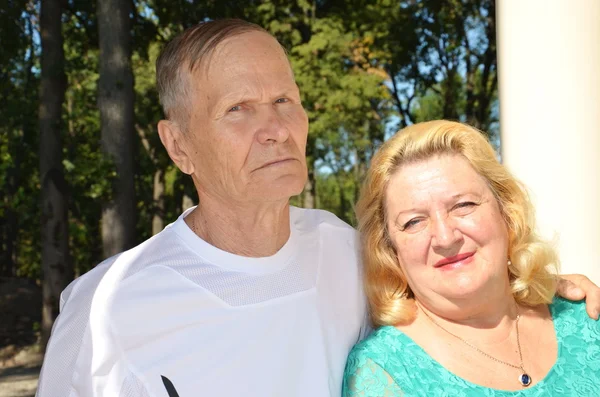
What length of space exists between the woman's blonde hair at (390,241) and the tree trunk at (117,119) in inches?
242

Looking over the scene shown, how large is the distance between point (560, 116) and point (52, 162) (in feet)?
29.1

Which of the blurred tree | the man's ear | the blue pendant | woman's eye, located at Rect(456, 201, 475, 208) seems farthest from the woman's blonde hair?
the blurred tree

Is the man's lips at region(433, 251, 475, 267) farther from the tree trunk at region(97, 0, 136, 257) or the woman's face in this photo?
the tree trunk at region(97, 0, 136, 257)

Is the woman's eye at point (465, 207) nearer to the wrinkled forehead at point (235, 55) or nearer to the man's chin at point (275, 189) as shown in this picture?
the man's chin at point (275, 189)

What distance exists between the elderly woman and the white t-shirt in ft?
0.74

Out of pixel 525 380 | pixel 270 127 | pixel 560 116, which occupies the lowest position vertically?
pixel 525 380

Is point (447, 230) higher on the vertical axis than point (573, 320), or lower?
higher

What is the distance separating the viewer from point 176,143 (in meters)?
2.78

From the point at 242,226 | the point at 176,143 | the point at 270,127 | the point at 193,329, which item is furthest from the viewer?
the point at 176,143

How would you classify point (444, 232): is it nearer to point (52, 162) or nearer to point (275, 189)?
point (275, 189)

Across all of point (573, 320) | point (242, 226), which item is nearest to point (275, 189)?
point (242, 226)

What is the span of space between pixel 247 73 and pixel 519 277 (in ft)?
4.23

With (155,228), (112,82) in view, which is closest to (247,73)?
(112,82)

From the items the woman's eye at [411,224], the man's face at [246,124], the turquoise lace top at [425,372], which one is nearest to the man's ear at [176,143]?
the man's face at [246,124]
